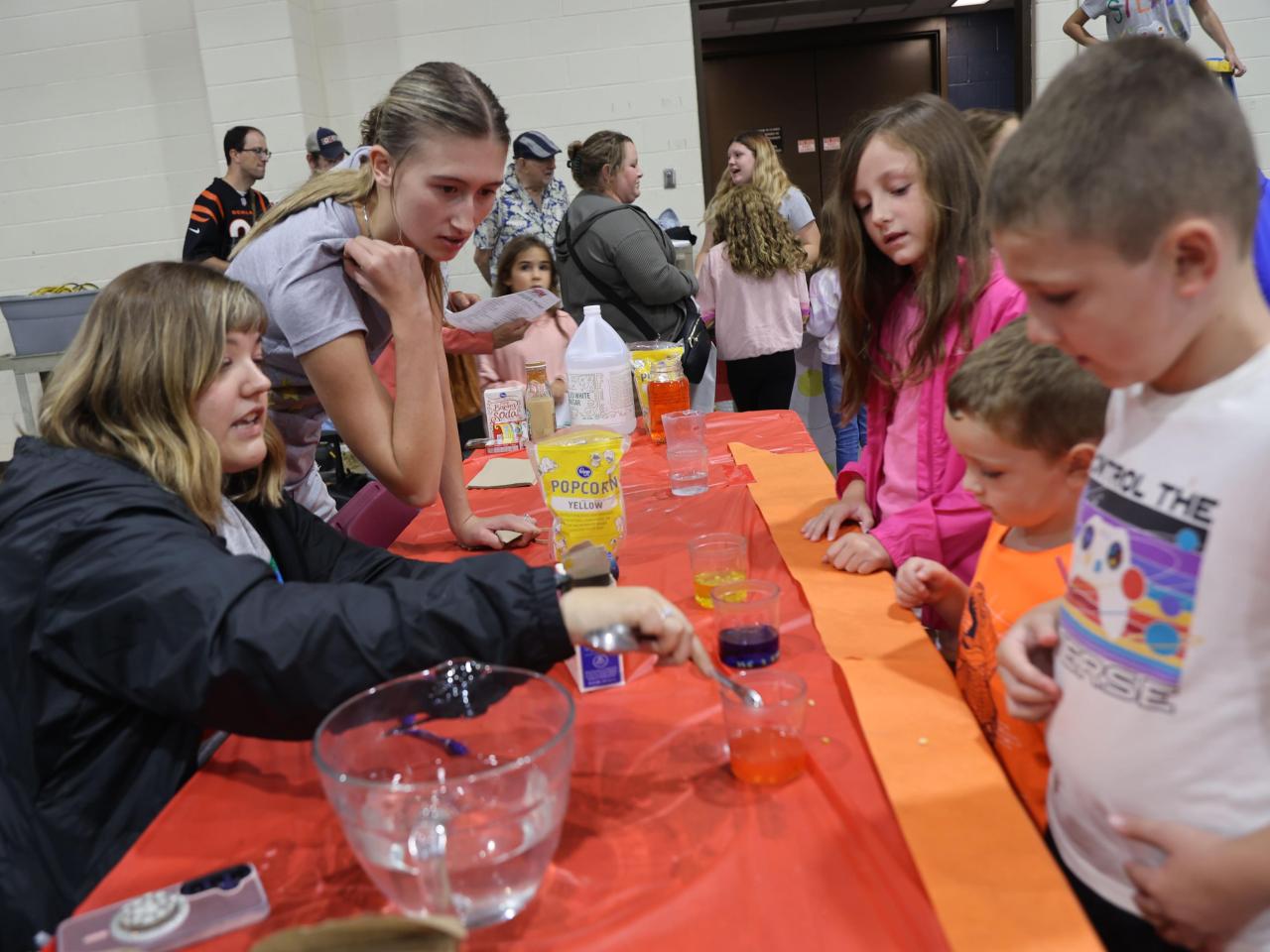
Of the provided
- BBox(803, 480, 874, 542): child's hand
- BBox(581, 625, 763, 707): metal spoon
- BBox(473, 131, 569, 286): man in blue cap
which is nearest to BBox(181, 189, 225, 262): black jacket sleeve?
BBox(473, 131, 569, 286): man in blue cap

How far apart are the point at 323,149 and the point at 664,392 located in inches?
132

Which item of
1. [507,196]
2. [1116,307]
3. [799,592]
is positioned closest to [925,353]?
[799,592]

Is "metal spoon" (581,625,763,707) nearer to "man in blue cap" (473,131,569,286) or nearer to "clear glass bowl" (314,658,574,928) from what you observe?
"clear glass bowl" (314,658,574,928)

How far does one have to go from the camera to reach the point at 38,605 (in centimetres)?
101

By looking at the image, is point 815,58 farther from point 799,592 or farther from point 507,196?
point 799,592

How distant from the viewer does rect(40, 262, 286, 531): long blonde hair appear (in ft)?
3.77

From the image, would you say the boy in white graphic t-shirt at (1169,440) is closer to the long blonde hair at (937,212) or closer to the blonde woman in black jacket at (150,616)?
the blonde woman in black jacket at (150,616)

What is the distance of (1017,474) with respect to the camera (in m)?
1.13

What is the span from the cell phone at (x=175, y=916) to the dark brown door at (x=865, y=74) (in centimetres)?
873

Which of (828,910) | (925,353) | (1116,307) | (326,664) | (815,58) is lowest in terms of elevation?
(828,910)

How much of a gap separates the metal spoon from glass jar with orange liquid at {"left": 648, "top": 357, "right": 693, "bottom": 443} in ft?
5.09

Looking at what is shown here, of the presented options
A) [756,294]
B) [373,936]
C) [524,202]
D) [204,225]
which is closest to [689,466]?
[373,936]

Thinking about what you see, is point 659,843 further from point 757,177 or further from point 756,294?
point 757,177

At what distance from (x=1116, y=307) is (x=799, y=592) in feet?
2.58
